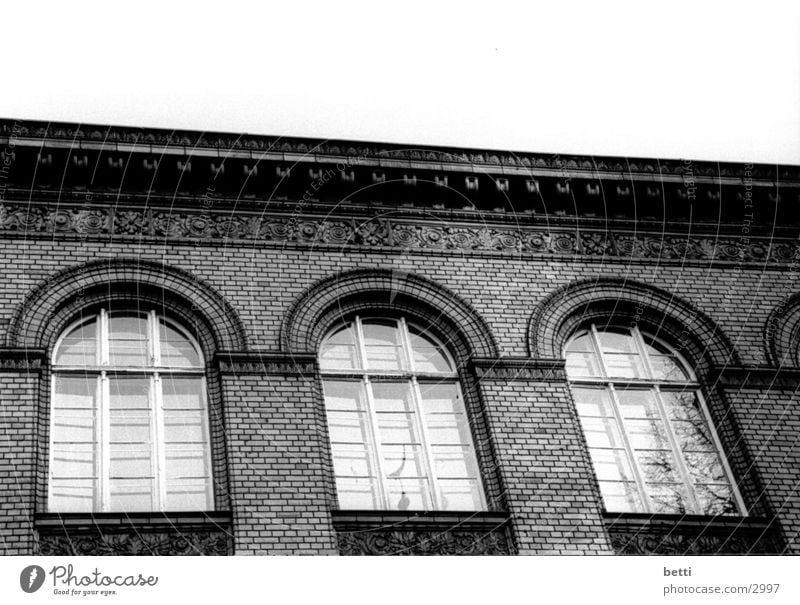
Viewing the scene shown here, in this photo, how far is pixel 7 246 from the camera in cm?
1653

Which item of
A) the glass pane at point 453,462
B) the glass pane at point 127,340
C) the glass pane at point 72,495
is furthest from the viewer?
the glass pane at point 127,340

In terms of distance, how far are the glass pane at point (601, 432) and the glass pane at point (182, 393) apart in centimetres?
475

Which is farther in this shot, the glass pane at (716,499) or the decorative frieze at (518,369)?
the decorative frieze at (518,369)

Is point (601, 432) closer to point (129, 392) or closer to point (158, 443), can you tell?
point (158, 443)

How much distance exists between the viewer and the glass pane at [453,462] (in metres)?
15.9

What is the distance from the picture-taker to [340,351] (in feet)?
55.5

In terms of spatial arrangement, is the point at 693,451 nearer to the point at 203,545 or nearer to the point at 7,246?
the point at 203,545

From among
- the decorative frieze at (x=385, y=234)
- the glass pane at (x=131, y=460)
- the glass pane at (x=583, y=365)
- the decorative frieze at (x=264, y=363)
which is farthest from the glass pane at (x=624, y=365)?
the glass pane at (x=131, y=460)

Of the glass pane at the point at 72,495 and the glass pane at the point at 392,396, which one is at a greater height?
the glass pane at the point at 392,396

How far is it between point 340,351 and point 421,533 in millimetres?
2905

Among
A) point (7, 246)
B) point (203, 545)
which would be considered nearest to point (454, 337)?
point (203, 545)

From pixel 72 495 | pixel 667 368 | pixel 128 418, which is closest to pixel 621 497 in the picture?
pixel 667 368

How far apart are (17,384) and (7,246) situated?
2140 millimetres

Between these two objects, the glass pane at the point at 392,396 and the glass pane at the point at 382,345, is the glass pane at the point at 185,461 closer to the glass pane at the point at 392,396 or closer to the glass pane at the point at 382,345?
the glass pane at the point at 392,396
